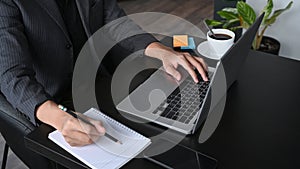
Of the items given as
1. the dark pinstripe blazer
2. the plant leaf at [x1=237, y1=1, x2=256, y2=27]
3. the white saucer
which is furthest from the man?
the plant leaf at [x1=237, y1=1, x2=256, y2=27]

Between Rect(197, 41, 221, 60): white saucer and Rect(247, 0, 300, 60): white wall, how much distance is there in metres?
1.12

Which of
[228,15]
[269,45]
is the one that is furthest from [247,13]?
[269,45]

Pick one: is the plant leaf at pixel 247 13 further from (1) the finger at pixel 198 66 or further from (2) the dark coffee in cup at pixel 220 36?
(1) the finger at pixel 198 66

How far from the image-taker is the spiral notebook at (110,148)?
96cm

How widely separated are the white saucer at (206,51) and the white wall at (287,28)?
1.12m

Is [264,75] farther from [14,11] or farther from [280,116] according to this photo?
[14,11]

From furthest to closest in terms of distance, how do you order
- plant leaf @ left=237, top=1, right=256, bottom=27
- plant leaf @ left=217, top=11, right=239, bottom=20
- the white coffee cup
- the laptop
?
plant leaf @ left=217, top=11, right=239, bottom=20
plant leaf @ left=237, top=1, right=256, bottom=27
the white coffee cup
the laptop

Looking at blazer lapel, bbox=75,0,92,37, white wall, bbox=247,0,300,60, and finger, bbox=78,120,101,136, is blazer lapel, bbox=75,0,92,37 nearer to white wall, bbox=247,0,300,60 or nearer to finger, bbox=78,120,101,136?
finger, bbox=78,120,101,136

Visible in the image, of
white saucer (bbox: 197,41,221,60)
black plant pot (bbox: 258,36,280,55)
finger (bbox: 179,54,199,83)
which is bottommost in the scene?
black plant pot (bbox: 258,36,280,55)

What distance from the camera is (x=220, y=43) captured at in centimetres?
140

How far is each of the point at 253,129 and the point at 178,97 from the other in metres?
0.23

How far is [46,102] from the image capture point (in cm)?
113

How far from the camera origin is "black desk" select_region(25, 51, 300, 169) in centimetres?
98

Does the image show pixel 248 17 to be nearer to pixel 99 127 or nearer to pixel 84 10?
pixel 84 10
